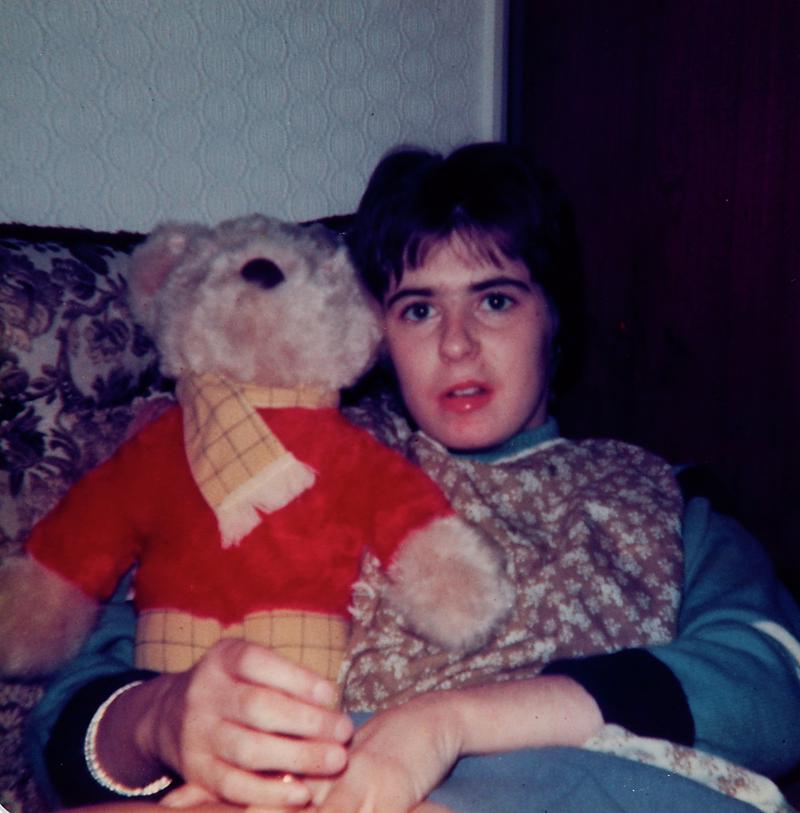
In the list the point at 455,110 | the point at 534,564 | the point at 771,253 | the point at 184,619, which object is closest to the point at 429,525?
the point at 534,564

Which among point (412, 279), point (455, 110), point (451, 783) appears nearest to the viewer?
point (451, 783)

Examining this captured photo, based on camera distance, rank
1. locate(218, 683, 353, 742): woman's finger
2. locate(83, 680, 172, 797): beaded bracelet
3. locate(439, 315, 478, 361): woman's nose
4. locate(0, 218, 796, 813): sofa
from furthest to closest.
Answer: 1. locate(439, 315, 478, 361): woman's nose
2. locate(0, 218, 796, 813): sofa
3. locate(83, 680, 172, 797): beaded bracelet
4. locate(218, 683, 353, 742): woman's finger

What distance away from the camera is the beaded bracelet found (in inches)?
23.6

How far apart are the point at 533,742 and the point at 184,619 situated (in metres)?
0.35

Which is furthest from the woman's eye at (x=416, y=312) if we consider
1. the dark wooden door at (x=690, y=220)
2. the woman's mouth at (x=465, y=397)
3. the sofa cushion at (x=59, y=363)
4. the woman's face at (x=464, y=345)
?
the dark wooden door at (x=690, y=220)

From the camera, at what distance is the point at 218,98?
112 centimetres

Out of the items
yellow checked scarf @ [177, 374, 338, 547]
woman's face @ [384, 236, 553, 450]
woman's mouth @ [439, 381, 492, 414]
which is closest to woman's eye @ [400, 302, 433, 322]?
woman's face @ [384, 236, 553, 450]

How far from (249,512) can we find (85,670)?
0.23m

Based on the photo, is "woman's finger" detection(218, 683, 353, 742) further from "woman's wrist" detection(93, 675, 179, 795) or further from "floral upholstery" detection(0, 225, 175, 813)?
"floral upholstery" detection(0, 225, 175, 813)

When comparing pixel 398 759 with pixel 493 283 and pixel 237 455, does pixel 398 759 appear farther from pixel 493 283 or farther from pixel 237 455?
pixel 493 283

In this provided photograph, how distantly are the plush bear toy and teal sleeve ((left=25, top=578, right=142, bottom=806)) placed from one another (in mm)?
21

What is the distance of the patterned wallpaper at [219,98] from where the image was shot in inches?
37.9

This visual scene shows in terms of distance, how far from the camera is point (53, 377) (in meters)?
0.75

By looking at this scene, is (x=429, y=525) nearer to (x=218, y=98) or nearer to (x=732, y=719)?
(x=732, y=719)
